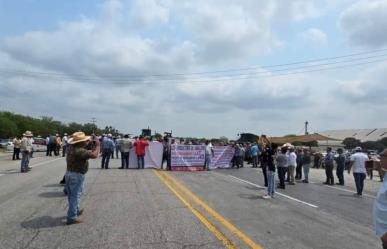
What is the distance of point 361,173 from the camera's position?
1755 cm

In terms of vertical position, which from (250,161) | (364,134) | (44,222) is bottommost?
(44,222)

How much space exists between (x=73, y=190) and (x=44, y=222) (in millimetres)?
799

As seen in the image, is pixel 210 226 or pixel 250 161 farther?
pixel 250 161

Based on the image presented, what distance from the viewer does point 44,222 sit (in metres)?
9.20

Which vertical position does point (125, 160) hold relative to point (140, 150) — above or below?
below

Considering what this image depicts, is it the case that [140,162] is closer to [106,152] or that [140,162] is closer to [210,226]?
[106,152]

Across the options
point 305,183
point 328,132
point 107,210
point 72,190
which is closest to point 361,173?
point 305,183

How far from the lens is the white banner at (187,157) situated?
86.3 ft

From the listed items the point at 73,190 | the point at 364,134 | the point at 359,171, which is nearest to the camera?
the point at 73,190

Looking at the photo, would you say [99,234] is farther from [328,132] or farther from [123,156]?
[328,132]

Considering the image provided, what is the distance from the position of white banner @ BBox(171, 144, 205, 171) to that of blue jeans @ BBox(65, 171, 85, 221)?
1666cm

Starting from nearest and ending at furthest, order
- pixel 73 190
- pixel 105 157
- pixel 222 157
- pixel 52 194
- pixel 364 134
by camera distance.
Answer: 1. pixel 73 190
2. pixel 52 194
3. pixel 105 157
4. pixel 222 157
5. pixel 364 134

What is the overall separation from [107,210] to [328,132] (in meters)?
101

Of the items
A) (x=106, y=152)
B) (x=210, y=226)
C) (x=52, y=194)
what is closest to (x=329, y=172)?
(x=106, y=152)
